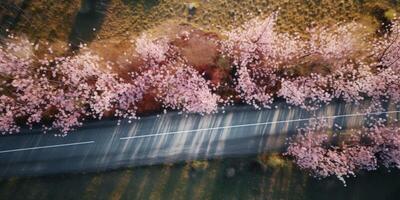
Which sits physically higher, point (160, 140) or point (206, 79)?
point (206, 79)

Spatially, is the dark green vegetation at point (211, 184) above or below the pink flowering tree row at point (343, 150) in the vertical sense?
below

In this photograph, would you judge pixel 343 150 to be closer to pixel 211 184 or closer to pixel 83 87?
pixel 211 184

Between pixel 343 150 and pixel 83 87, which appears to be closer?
pixel 83 87

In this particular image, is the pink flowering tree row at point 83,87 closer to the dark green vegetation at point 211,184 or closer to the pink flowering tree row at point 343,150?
the dark green vegetation at point 211,184

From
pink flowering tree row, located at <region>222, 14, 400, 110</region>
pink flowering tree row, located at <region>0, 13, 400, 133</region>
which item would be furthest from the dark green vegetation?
pink flowering tree row, located at <region>222, 14, 400, 110</region>

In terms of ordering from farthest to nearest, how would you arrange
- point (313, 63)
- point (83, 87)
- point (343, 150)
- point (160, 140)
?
point (313, 63)
point (343, 150)
point (160, 140)
point (83, 87)

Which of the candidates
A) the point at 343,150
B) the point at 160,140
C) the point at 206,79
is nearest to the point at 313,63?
the point at 343,150

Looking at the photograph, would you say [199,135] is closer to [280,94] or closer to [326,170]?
[280,94]

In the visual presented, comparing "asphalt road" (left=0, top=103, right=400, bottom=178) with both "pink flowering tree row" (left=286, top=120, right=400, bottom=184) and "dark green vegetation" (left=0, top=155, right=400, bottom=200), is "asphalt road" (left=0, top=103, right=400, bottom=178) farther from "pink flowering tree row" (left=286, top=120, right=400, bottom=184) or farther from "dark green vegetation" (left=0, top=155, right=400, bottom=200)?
"pink flowering tree row" (left=286, top=120, right=400, bottom=184)

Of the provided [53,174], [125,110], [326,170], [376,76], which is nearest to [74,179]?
[53,174]

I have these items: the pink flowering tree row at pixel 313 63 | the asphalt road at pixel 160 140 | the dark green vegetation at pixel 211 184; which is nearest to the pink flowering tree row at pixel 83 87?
the asphalt road at pixel 160 140
